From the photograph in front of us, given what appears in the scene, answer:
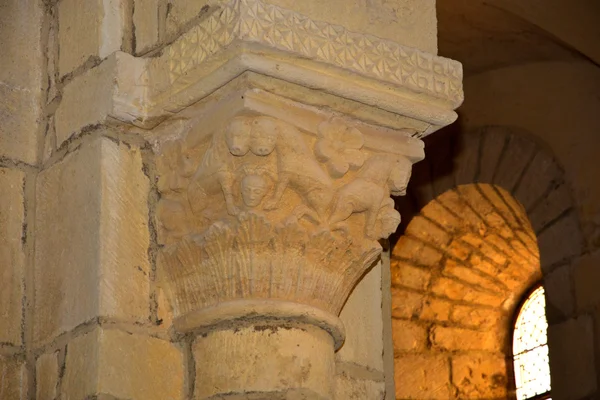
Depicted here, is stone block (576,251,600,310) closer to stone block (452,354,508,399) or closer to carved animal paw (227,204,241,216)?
stone block (452,354,508,399)

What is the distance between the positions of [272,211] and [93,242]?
39 centimetres

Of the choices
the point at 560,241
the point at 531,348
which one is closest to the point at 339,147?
the point at 560,241

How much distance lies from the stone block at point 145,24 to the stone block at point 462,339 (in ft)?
11.6

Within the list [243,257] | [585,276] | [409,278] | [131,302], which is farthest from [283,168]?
[409,278]

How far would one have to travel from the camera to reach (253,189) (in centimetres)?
267

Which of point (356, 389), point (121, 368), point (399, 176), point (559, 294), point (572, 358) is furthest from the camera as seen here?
point (559, 294)

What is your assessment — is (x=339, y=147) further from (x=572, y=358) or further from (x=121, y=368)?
(x=572, y=358)

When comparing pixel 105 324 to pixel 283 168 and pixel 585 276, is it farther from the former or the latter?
pixel 585 276

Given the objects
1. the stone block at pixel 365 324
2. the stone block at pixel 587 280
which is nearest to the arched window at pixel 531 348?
the stone block at pixel 587 280

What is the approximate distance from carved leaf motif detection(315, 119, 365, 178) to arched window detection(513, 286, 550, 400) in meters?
3.62

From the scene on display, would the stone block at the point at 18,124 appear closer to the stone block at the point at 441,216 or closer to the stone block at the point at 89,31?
the stone block at the point at 89,31

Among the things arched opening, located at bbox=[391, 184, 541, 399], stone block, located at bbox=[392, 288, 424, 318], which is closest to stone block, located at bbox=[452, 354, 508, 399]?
arched opening, located at bbox=[391, 184, 541, 399]

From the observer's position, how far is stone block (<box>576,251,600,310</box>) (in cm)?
548

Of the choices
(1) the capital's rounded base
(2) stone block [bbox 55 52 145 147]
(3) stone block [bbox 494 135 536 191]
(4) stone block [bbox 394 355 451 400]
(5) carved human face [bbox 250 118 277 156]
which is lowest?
(1) the capital's rounded base
